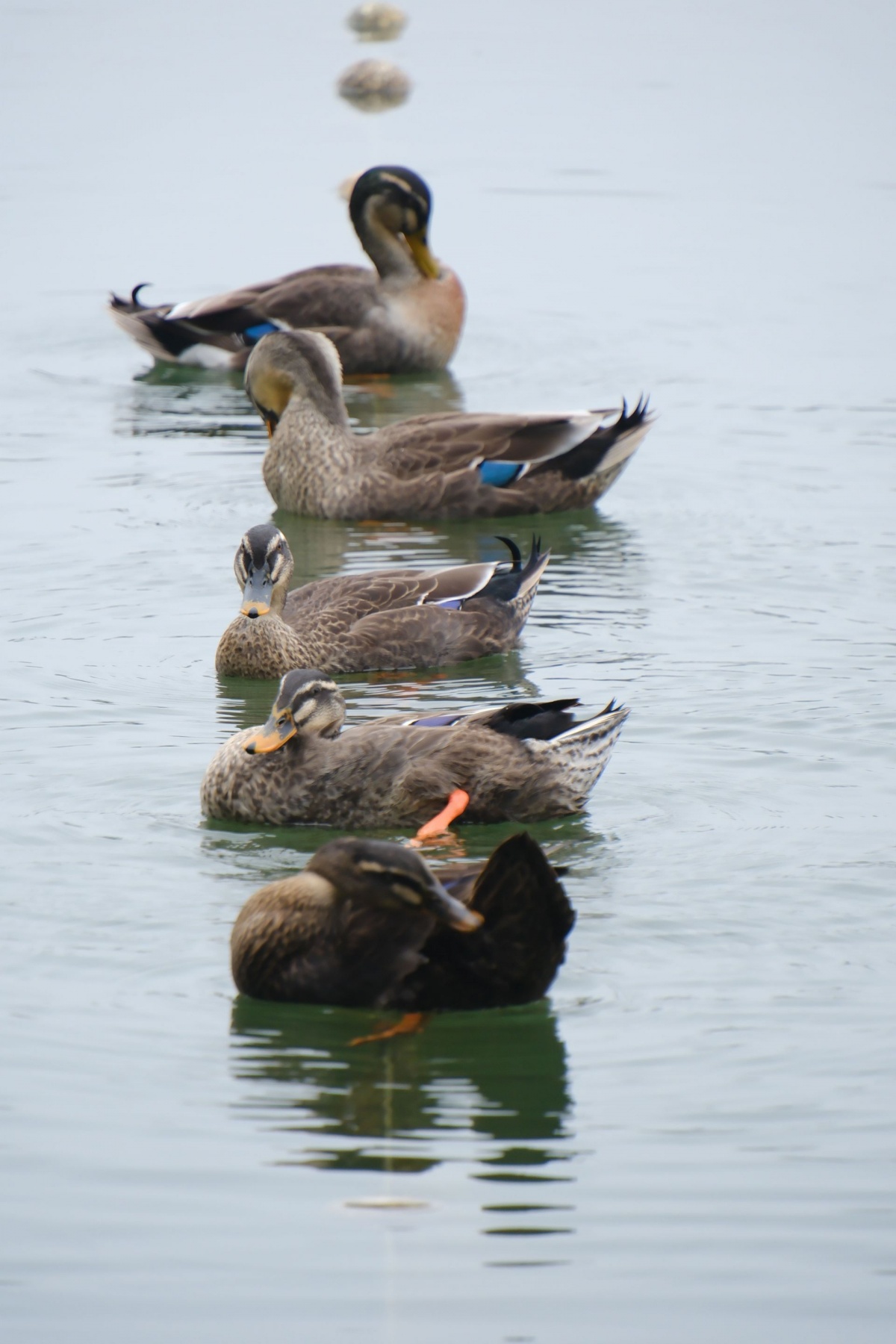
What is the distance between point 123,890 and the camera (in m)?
7.16

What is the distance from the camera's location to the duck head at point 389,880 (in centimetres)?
596

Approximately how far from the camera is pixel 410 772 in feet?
25.6

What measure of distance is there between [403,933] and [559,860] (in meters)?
1.36

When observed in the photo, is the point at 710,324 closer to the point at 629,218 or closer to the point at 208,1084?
the point at 629,218

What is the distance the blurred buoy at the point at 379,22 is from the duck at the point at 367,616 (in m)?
24.5

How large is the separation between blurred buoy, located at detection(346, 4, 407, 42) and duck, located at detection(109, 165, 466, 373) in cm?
1782

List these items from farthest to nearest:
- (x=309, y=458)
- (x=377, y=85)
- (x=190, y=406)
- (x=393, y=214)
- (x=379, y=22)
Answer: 1. (x=379, y=22)
2. (x=377, y=85)
3. (x=393, y=214)
4. (x=190, y=406)
5. (x=309, y=458)

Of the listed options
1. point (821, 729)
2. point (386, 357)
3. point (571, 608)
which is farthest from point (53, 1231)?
point (386, 357)

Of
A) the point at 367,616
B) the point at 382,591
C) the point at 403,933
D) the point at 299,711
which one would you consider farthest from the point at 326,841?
the point at 382,591

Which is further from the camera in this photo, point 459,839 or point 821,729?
point 821,729

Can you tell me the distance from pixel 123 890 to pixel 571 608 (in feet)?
14.4

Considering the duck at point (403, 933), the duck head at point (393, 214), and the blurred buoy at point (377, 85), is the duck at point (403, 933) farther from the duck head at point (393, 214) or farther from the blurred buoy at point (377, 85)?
the blurred buoy at point (377, 85)

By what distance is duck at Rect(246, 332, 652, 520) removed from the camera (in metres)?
12.7

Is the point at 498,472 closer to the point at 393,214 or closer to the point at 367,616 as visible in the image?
the point at 367,616
